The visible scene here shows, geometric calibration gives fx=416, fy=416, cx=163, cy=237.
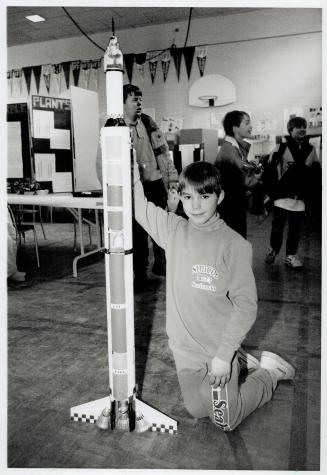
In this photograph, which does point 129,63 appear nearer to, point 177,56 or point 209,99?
point 177,56

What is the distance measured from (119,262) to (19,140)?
10.8 ft

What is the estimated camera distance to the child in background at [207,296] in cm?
139

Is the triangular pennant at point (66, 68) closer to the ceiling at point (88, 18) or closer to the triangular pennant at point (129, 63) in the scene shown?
the ceiling at point (88, 18)

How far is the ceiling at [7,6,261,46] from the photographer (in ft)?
22.6

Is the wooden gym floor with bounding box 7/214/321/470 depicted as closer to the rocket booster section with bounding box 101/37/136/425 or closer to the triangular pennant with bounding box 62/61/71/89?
the rocket booster section with bounding box 101/37/136/425

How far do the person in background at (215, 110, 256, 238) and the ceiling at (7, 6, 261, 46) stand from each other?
4965 millimetres

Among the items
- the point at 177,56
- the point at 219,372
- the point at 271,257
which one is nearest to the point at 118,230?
the point at 219,372

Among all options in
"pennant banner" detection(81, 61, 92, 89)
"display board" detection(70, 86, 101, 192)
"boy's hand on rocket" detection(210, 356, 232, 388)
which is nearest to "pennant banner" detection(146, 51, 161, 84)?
"pennant banner" detection(81, 61, 92, 89)

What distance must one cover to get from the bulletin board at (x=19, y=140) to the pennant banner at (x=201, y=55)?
4356 mm

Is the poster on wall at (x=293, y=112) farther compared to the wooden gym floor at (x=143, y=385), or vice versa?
the poster on wall at (x=293, y=112)

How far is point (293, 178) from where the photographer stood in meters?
3.58

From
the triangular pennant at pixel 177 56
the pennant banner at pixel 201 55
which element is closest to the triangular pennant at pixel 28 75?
the triangular pennant at pixel 177 56
